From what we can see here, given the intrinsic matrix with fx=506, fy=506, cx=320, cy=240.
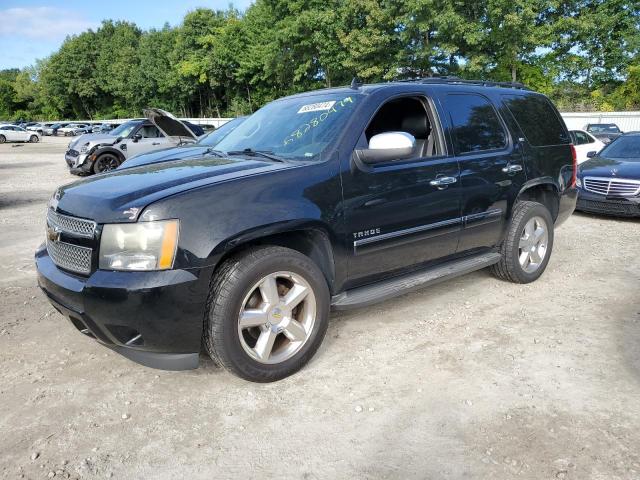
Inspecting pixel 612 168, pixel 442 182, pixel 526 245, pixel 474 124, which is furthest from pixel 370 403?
pixel 612 168

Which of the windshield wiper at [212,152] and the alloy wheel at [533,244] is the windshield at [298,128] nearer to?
the windshield wiper at [212,152]

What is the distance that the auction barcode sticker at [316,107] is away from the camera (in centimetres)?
379

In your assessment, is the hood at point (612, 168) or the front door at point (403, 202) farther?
the hood at point (612, 168)

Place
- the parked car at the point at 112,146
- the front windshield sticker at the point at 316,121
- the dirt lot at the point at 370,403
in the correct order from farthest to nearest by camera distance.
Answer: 1. the parked car at the point at 112,146
2. the front windshield sticker at the point at 316,121
3. the dirt lot at the point at 370,403

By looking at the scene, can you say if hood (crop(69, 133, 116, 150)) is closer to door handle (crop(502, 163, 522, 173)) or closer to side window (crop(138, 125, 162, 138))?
side window (crop(138, 125, 162, 138))

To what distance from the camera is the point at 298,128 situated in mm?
3781

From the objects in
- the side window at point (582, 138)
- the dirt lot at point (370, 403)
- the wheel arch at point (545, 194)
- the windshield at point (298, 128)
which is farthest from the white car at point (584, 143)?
the windshield at point (298, 128)

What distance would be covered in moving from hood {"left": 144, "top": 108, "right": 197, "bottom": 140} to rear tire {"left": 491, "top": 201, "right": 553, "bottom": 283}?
19.8 feet

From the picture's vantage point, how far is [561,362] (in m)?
3.38

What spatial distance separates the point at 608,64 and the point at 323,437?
151 feet

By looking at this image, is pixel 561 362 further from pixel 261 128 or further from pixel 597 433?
pixel 261 128

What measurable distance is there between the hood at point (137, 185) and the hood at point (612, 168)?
7.16m

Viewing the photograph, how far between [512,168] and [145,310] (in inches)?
133

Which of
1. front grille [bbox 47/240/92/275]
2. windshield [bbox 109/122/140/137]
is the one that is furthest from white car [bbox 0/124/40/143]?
front grille [bbox 47/240/92/275]
